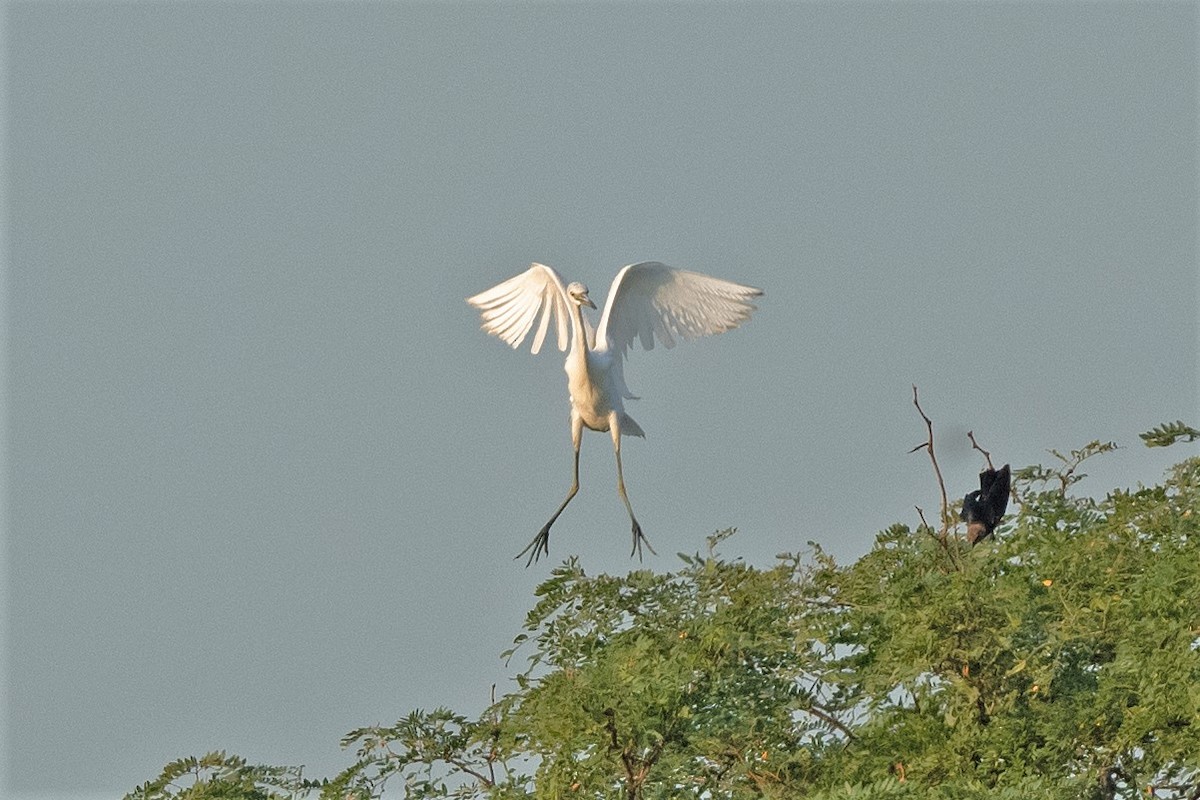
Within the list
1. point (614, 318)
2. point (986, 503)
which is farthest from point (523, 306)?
Result: point (986, 503)

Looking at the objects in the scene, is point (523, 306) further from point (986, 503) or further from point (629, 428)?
point (986, 503)

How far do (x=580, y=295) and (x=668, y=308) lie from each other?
0.72m

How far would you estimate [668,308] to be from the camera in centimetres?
1237

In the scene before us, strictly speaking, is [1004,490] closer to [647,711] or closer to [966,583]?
[966,583]

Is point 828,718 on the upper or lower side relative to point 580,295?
lower

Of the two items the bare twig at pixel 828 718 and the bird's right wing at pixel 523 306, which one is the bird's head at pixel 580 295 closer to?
the bird's right wing at pixel 523 306

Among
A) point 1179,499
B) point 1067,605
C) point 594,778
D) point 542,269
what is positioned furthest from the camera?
point 542,269

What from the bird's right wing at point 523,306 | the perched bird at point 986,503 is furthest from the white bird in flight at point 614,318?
the perched bird at point 986,503

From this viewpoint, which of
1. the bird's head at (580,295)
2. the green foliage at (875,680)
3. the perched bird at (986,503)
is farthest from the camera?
the bird's head at (580,295)

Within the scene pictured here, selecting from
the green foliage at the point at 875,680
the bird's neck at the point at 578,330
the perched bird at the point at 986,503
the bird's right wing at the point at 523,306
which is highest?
the bird's right wing at the point at 523,306

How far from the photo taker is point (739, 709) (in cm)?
866

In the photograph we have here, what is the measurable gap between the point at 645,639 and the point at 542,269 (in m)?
4.06

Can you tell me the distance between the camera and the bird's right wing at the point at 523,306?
12.3 metres

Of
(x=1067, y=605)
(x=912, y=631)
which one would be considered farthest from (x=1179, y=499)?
(x=912, y=631)
